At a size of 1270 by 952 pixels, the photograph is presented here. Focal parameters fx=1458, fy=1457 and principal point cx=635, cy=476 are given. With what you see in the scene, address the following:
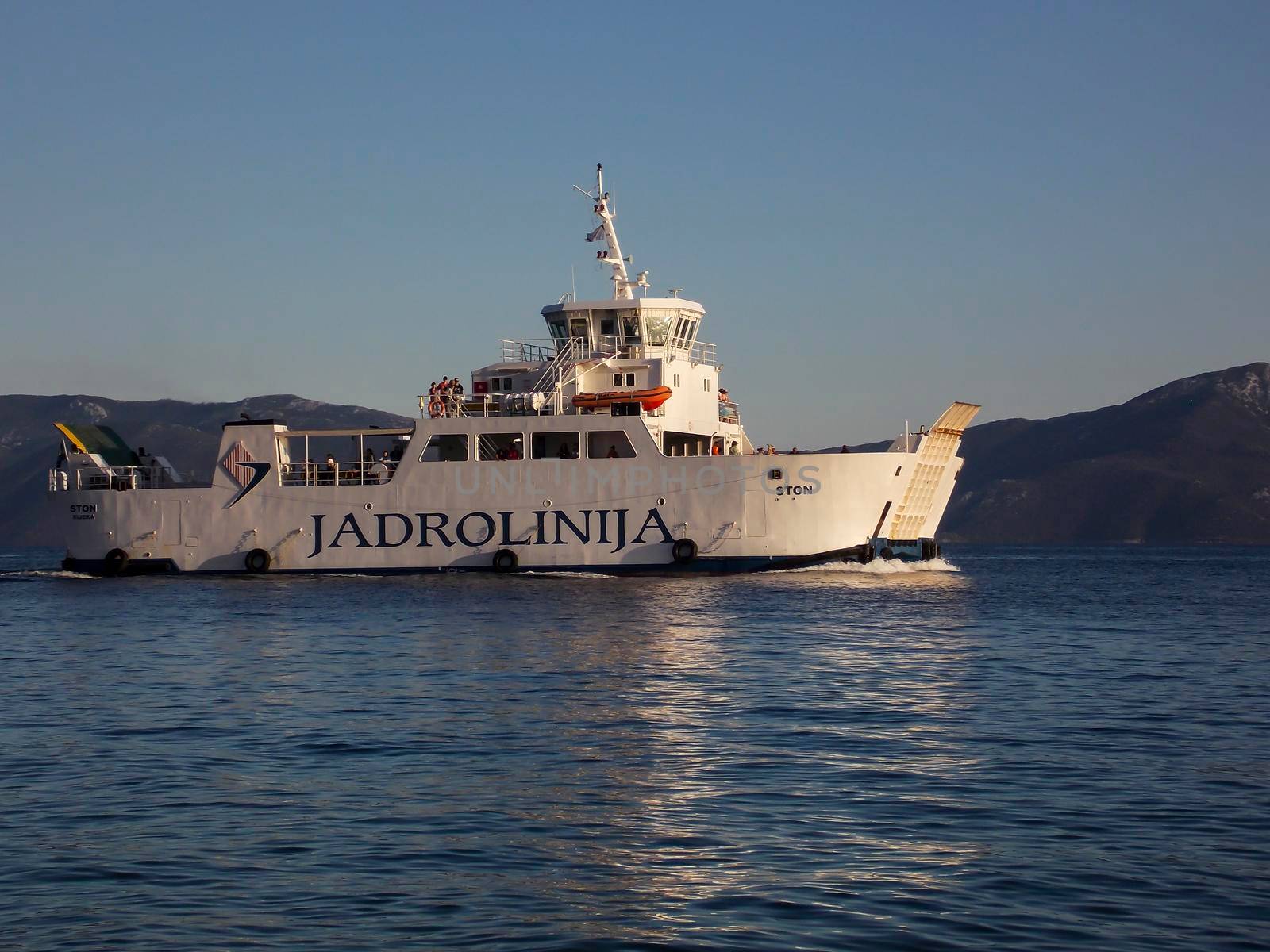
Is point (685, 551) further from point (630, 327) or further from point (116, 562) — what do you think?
point (116, 562)

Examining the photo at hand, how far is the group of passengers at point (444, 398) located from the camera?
4216cm

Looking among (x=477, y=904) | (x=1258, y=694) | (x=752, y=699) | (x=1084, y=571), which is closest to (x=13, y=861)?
(x=477, y=904)

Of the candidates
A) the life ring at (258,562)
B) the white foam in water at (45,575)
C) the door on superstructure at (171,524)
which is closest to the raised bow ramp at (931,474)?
the life ring at (258,562)

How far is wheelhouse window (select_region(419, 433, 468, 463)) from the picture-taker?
41631 mm

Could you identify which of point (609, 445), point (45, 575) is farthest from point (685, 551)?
point (45, 575)

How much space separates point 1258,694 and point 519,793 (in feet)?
35.6

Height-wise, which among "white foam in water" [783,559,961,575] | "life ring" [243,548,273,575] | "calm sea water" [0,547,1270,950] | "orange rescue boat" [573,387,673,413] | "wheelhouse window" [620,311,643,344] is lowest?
"calm sea water" [0,547,1270,950]

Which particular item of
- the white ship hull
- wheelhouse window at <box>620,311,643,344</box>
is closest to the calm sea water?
the white ship hull

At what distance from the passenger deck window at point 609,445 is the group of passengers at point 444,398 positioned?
13.6 ft

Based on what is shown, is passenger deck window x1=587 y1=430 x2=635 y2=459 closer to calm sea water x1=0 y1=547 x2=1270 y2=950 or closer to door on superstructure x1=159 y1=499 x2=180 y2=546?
door on superstructure x1=159 y1=499 x2=180 y2=546

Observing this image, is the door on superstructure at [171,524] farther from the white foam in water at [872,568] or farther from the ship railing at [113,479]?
the white foam in water at [872,568]

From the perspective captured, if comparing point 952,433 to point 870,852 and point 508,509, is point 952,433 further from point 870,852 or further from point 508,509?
point 870,852

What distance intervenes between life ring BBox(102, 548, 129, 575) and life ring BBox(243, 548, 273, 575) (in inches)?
157

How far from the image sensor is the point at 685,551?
129 feet
